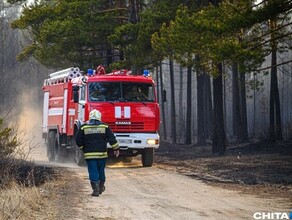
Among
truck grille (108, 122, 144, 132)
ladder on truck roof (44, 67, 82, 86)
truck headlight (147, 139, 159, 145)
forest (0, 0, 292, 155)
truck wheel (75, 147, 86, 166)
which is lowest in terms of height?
truck wheel (75, 147, 86, 166)

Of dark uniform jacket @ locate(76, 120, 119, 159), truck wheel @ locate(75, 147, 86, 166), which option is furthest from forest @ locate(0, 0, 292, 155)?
dark uniform jacket @ locate(76, 120, 119, 159)

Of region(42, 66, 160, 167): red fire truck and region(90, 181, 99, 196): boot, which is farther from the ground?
region(42, 66, 160, 167): red fire truck

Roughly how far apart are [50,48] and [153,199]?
904 inches

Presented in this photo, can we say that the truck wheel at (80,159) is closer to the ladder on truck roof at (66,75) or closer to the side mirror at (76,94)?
the side mirror at (76,94)

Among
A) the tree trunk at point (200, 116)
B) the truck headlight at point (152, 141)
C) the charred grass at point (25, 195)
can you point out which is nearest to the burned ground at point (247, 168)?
the truck headlight at point (152, 141)

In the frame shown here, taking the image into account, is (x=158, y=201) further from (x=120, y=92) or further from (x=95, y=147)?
(x=120, y=92)

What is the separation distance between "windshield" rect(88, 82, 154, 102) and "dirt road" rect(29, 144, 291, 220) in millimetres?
3613

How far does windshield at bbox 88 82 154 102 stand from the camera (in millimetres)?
21812

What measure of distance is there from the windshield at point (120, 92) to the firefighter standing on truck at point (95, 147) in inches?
265

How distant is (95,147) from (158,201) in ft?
6.47

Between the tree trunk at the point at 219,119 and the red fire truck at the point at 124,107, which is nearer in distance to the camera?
the red fire truck at the point at 124,107

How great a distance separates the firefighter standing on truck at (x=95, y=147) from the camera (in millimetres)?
14797

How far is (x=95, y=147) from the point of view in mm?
14812

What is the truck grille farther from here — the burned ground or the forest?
the forest
